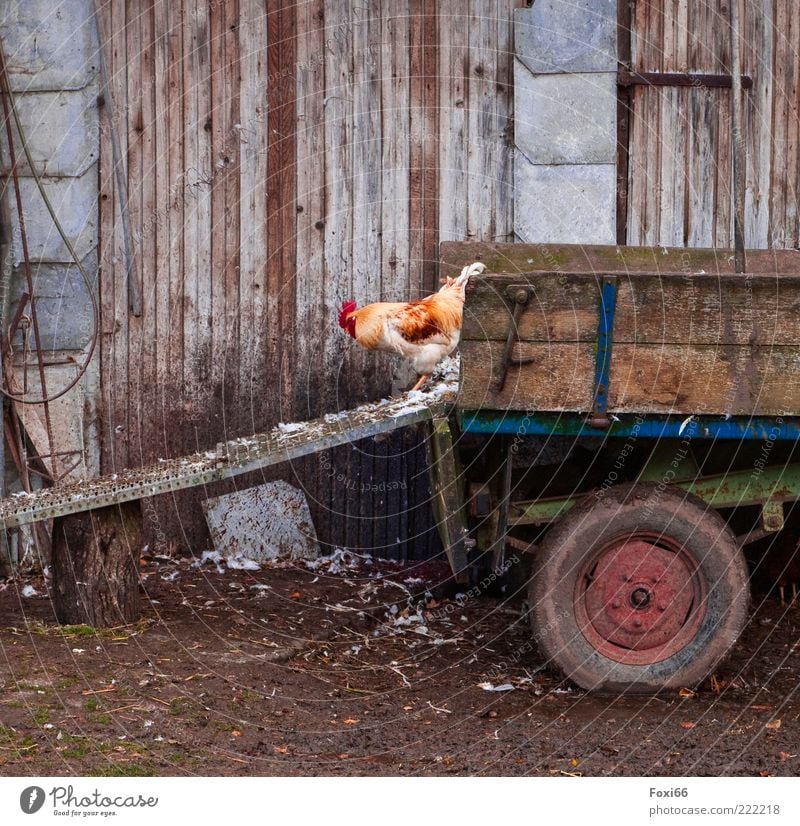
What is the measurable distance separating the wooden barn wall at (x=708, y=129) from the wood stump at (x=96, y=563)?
151 inches

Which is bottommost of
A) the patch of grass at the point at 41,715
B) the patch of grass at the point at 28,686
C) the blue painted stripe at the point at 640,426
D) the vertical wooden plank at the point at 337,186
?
the patch of grass at the point at 41,715

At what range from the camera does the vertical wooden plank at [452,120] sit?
7.49m

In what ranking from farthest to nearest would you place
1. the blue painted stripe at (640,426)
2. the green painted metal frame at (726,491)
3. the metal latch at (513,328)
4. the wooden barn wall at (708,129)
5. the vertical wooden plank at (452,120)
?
the wooden barn wall at (708,129) < the vertical wooden plank at (452,120) < the green painted metal frame at (726,491) < the blue painted stripe at (640,426) < the metal latch at (513,328)

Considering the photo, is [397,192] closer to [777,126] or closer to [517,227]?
[517,227]

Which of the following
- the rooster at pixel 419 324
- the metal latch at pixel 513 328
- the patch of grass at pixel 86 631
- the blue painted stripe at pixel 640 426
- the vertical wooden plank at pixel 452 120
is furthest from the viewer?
the vertical wooden plank at pixel 452 120

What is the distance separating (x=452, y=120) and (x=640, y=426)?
323 centimetres

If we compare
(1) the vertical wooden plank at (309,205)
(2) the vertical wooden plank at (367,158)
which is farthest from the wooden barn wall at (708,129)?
(1) the vertical wooden plank at (309,205)

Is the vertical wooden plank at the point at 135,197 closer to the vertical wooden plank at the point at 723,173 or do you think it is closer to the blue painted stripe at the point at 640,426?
the blue painted stripe at the point at 640,426

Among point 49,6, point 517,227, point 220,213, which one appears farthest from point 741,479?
point 49,6

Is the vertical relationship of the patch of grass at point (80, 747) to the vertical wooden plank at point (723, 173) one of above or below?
below

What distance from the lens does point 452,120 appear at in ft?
24.8

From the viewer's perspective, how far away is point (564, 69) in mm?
7492

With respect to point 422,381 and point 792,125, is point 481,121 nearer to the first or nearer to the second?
point 422,381

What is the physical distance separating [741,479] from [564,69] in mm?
3312
